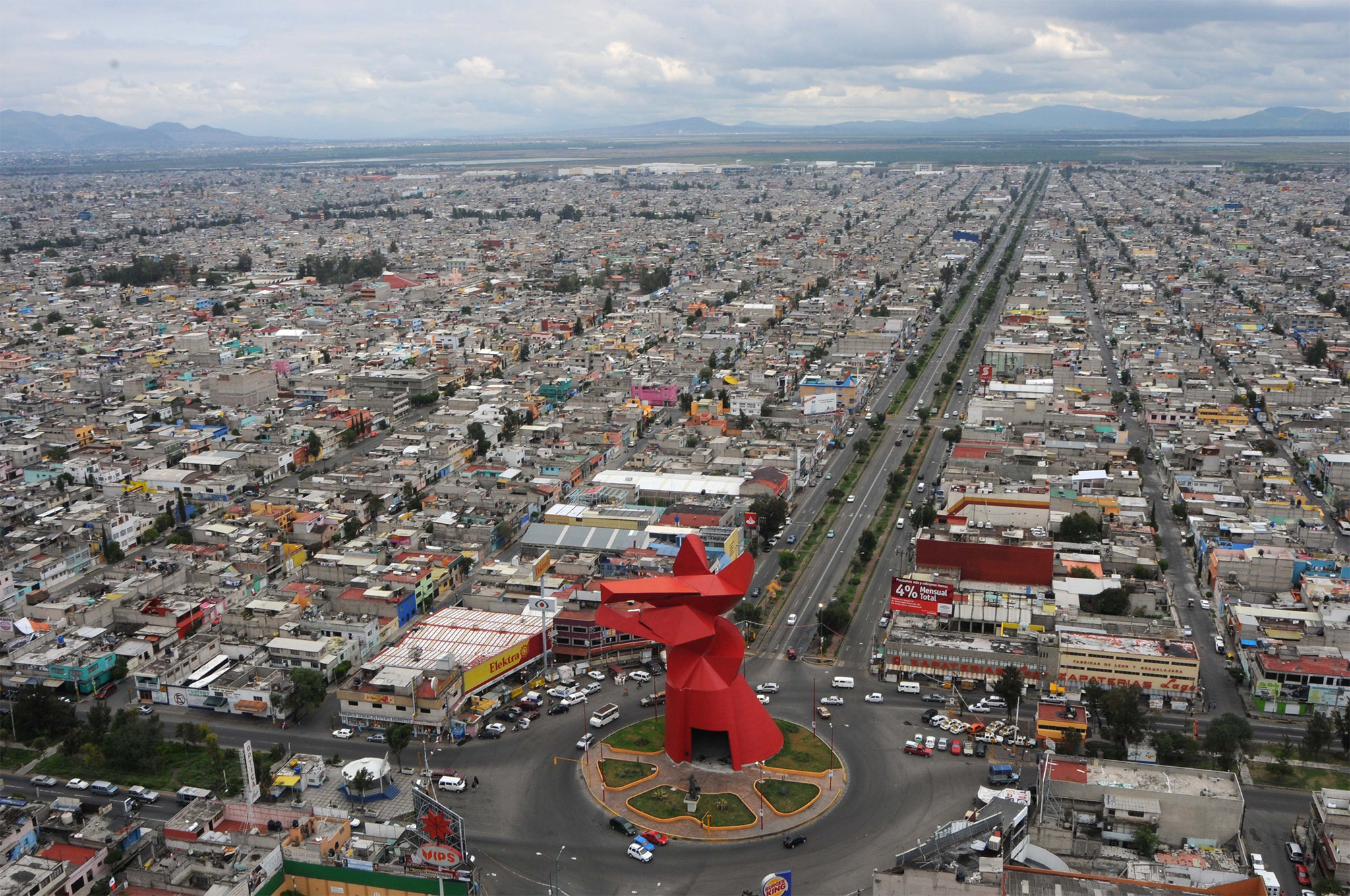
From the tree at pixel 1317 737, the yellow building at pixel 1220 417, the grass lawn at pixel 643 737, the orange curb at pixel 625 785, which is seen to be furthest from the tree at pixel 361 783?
the yellow building at pixel 1220 417

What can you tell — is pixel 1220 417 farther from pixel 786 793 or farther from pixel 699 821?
pixel 699 821

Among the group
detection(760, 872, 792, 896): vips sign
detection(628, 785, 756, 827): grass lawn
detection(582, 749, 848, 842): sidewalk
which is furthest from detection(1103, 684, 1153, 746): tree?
detection(760, 872, 792, 896): vips sign

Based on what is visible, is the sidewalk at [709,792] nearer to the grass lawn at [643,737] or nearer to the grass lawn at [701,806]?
the grass lawn at [701,806]

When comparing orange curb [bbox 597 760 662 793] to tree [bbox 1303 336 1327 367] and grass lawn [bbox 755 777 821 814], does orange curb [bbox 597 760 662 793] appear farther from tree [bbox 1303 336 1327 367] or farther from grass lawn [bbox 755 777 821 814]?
tree [bbox 1303 336 1327 367]

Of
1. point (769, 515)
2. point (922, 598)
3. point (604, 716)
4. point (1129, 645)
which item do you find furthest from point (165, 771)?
point (1129, 645)

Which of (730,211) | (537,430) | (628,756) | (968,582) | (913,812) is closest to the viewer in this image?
(913,812)

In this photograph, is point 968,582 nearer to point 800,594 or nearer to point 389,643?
point 800,594

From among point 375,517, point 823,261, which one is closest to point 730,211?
point 823,261
